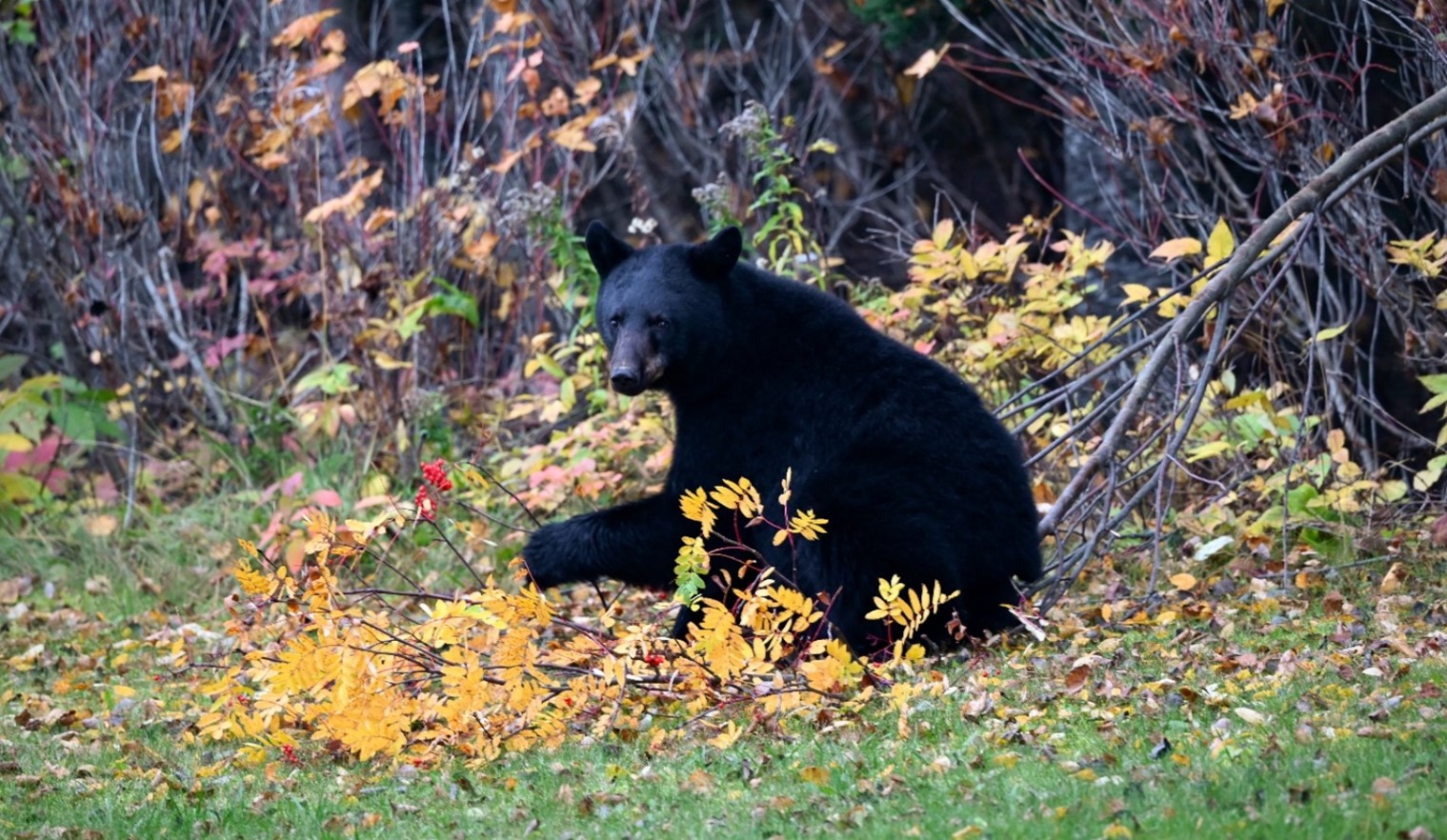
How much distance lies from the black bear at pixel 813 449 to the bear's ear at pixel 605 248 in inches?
6.9

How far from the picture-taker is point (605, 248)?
6.53m

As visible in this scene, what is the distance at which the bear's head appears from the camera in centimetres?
605

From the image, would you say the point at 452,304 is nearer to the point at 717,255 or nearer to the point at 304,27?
the point at 304,27

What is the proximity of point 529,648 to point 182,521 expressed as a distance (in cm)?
489

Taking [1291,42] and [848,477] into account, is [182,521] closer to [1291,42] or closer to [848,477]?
[848,477]

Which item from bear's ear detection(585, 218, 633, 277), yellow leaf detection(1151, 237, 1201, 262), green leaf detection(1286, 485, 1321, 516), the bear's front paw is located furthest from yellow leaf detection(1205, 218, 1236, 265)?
the bear's front paw

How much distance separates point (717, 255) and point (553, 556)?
1.37m

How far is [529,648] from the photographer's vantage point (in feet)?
16.7

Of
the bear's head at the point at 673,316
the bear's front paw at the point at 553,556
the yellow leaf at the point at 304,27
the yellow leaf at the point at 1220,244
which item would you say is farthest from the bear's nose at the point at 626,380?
the yellow leaf at the point at 304,27

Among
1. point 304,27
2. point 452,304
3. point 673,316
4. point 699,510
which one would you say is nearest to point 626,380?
point 673,316

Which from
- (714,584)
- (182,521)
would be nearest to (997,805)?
(714,584)

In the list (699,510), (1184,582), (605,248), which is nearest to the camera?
(699,510)

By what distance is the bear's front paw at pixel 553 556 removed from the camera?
616cm

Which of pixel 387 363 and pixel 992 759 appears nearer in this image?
pixel 992 759
